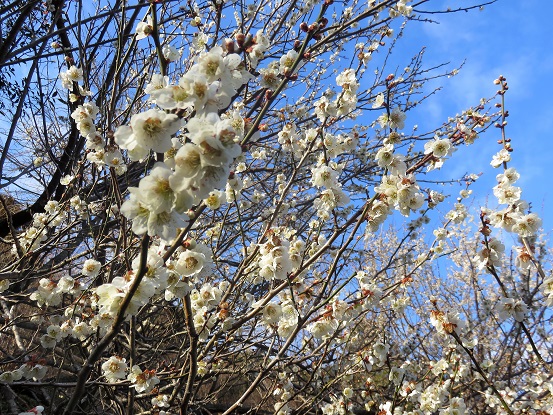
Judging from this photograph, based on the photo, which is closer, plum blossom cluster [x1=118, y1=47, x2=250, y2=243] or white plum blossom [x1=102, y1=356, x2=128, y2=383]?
plum blossom cluster [x1=118, y1=47, x2=250, y2=243]

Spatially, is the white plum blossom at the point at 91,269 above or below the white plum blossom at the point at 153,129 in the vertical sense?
below

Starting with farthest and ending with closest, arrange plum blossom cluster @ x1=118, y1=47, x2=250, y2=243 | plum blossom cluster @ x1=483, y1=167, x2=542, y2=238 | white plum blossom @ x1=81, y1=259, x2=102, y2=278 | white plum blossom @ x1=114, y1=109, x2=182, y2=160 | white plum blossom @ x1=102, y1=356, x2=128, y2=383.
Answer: white plum blossom @ x1=81, y1=259, x2=102, y2=278, white plum blossom @ x1=102, y1=356, x2=128, y2=383, plum blossom cluster @ x1=483, y1=167, x2=542, y2=238, white plum blossom @ x1=114, y1=109, x2=182, y2=160, plum blossom cluster @ x1=118, y1=47, x2=250, y2=243

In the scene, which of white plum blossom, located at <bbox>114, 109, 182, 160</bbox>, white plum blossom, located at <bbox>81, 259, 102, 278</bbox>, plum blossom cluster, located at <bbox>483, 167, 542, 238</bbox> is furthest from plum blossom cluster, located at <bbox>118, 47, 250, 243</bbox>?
white plum blossom, located at <bbox>81, 259, 102, 278</bbox>

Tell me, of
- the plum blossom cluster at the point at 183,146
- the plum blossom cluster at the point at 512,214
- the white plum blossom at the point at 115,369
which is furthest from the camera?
the white plum blossom at the point at 115,369

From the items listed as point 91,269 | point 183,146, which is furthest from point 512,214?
point 91,269

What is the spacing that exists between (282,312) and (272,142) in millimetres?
4281

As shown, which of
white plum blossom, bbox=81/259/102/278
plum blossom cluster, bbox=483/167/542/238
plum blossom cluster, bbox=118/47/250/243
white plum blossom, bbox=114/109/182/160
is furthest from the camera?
white plum blossom, bbox=81/259/102/278

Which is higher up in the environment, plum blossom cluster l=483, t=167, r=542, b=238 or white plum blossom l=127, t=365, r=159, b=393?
plum blossom cluster l=483, t=167, r=542, b=238

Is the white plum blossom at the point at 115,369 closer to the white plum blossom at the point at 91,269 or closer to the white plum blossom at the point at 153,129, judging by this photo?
the white plum blossom at the point at 91,269

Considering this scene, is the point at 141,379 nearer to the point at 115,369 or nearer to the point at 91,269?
the point at 115,369

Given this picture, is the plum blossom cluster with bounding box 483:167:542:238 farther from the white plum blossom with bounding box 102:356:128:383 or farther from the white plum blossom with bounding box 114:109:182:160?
the white plum blossom with bounding box 102:356:128:383

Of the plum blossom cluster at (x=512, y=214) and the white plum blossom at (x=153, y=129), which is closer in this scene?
the white plum blossom at (x=153, y=129)

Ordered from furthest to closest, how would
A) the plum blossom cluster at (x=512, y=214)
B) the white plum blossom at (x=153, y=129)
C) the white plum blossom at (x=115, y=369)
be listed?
the white plum blossom at (x=115, y=369)
the plum blossom cluster at (x=512, y=214)
the white plum blossom at (x=153, y=129)

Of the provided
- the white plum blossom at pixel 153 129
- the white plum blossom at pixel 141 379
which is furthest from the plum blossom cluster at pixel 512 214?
the white plum blossom at pixel 141 379
